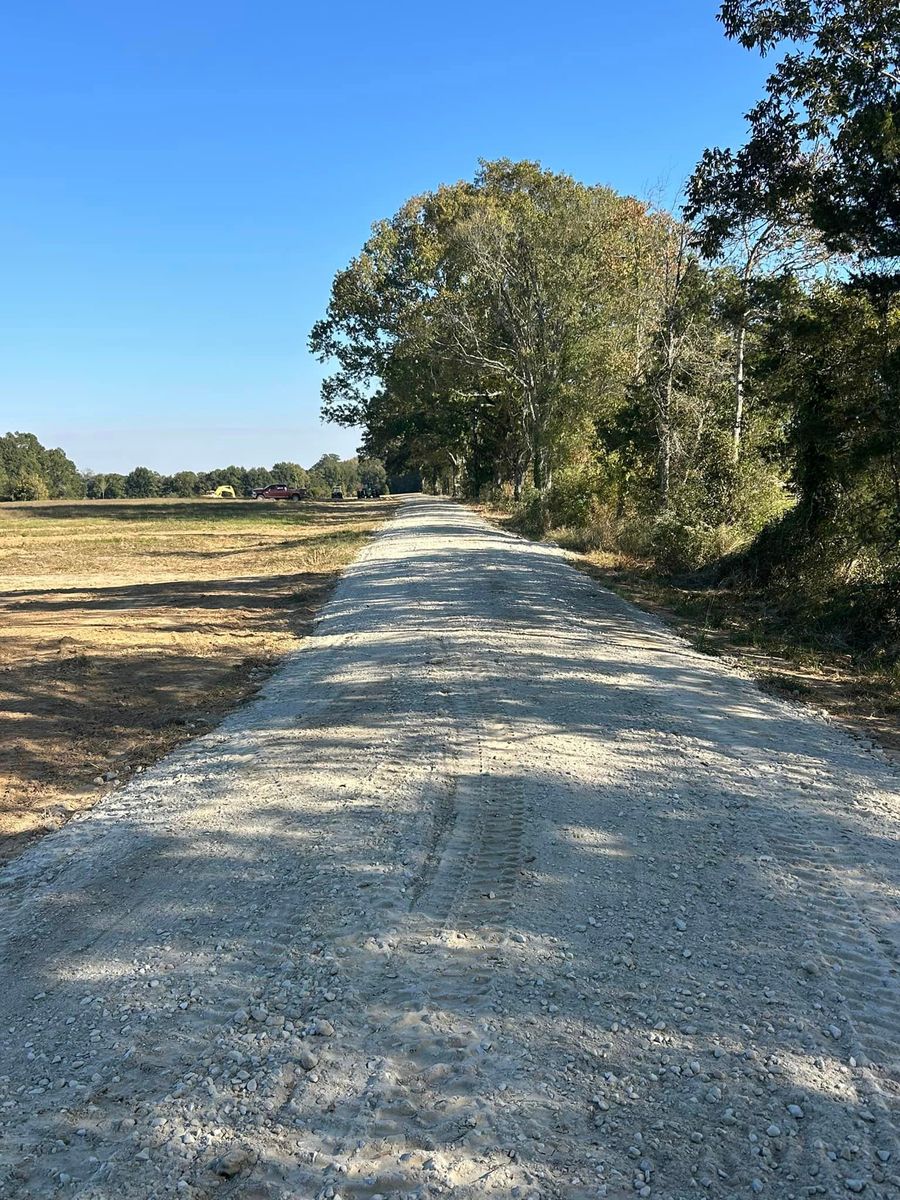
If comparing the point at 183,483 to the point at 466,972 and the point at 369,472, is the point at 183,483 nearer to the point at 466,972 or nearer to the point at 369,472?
the point at 369,472

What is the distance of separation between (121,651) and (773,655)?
23.8 ft

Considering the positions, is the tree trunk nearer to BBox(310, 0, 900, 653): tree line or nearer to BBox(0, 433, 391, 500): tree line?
BBox(310, 0, 900, 653): tree line

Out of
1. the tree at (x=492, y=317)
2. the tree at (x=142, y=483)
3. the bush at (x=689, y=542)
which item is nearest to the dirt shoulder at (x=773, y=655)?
the bush at (x=689, y=542)

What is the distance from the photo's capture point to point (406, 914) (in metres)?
3.50

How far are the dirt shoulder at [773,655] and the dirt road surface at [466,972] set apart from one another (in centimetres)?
89

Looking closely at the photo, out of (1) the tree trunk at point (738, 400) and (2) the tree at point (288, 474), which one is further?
(2) the tree at point (288, 474)

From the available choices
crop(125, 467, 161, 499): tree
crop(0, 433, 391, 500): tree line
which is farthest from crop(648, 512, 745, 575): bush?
crop(125, 467, 161, 499): tree

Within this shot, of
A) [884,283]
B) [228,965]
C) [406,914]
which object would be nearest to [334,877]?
[406,914]

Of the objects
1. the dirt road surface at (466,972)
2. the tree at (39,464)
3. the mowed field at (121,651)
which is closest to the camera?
the dirt road surface at (466,972)

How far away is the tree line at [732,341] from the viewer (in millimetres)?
8852

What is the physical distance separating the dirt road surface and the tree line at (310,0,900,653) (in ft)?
18.3

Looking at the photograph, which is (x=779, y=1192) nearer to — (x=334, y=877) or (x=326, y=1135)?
(x=326, y=1135)

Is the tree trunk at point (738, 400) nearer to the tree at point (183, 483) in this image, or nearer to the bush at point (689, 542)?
the bush at point (689, 542)

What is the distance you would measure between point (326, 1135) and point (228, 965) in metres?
0.96
